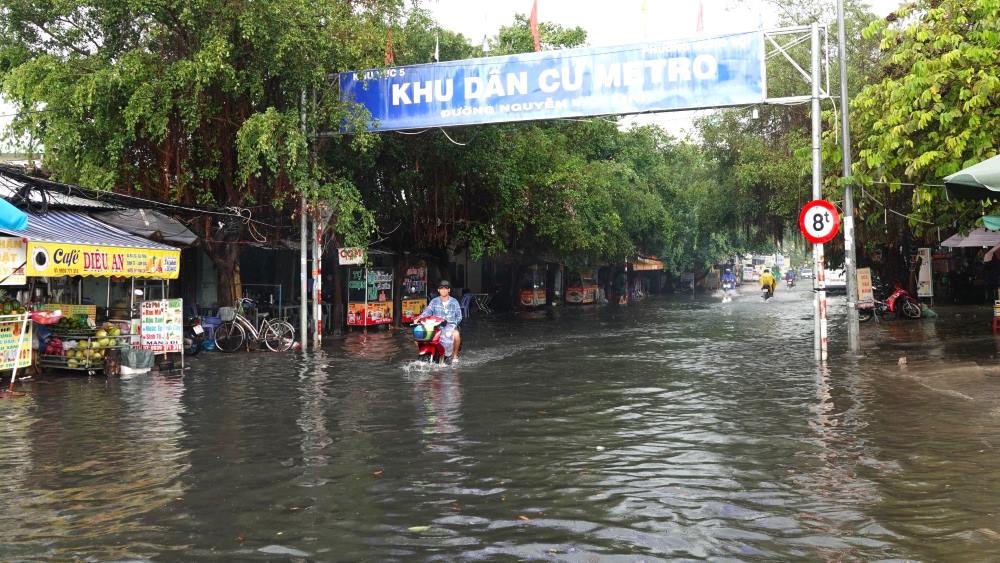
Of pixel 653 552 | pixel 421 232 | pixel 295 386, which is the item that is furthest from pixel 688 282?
pixel 653 552

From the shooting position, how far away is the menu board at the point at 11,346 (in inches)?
527

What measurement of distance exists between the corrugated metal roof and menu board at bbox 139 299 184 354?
2.74m

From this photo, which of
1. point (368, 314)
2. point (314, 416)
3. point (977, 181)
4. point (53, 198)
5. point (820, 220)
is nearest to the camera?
point (977, 181)

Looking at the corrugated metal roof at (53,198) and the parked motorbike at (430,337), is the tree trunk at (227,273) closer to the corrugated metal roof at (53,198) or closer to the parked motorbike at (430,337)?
the corrugated metal roof at (53,198)

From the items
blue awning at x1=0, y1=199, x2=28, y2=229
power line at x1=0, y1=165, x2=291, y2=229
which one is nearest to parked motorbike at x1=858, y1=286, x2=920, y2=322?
power line at x1=0, y1=165, x2=291, y2=229

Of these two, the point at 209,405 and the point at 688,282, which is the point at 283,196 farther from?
the point at 688,282

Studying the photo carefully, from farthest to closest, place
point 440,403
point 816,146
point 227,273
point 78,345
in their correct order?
point 227,273 → point 816,146 → point 78,345 → point 440,403

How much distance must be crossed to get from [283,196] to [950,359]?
1358 centimetres

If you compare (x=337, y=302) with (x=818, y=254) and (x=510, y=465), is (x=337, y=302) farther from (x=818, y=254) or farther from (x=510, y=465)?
(x=510, y=465)

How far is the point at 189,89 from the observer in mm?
17750

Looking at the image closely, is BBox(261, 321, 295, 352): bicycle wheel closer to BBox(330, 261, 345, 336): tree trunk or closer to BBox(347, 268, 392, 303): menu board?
BBox(330, 261, 345, 336): tree trunk

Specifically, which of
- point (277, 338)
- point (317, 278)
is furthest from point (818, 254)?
point (277, 338)

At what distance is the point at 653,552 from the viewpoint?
514cm

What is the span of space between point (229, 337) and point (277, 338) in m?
1.04
